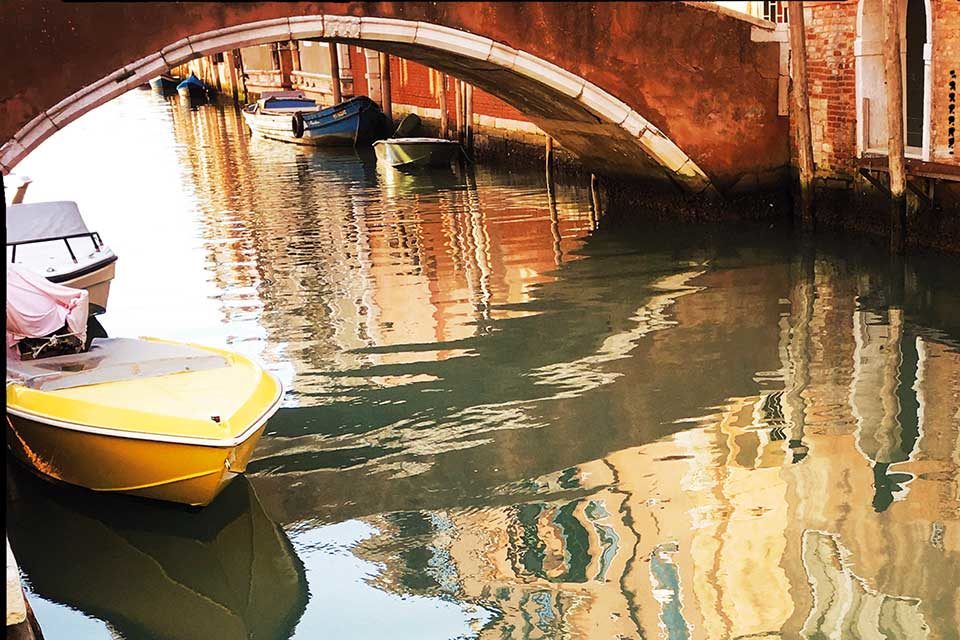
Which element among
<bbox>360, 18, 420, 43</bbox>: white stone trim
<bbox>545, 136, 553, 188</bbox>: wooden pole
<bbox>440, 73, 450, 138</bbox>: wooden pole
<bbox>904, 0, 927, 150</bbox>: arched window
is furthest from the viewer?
<bbox>440, 73, 450, 138</bbox>: wooden pole

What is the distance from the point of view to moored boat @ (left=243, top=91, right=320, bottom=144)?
14.2 metres

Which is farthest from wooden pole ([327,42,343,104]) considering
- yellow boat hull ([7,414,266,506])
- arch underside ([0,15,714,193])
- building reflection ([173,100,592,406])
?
yellow boat hull ([7,414,266,506])

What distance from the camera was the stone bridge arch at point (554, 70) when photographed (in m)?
6.07

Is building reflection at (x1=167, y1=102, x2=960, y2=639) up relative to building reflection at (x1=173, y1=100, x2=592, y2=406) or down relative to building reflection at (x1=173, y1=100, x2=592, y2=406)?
down

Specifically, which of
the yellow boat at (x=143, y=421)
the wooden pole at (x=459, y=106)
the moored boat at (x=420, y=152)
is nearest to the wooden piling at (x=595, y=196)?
the moored boat at (x=420, y=152)

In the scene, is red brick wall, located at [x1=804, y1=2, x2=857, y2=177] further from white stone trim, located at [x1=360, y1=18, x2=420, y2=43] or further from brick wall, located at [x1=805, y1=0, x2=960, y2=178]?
white stone trim, located at [x1=360, y1=18, x2=420, y2=43]

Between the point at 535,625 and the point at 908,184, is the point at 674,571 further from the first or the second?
the point at 908,184

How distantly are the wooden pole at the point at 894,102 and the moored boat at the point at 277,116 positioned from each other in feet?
29.7

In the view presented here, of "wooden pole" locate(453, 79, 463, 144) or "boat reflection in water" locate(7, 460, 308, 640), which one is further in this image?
"wooden pole" locate(453, 79, 463, 144)

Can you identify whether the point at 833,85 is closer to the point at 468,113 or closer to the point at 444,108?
the point at 468,113

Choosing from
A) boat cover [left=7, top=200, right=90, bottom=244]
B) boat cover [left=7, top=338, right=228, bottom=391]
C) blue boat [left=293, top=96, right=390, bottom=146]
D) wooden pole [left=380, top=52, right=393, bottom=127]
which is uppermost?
wooden pole [left=380, top=52, right=393, bottom=127]

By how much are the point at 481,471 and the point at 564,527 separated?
50 cm

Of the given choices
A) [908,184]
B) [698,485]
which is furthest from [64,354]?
A: [908,184]

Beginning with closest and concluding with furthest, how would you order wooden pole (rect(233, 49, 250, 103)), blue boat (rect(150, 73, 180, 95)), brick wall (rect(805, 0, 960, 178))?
brick wall (rect(805, 0, 960, 178)), wooden pole (rect(233, 49, 250, 103)), blue boat (rect(150, 73, 180, 95))
